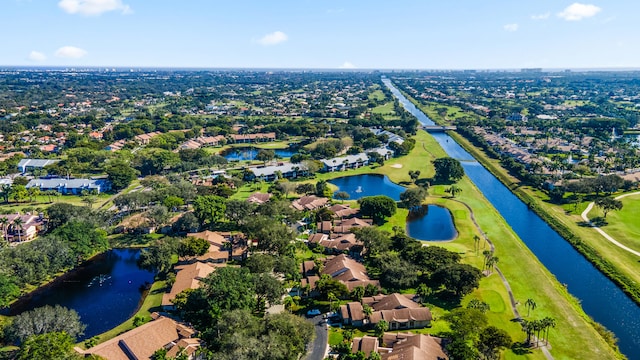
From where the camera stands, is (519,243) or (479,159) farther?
(479,159)

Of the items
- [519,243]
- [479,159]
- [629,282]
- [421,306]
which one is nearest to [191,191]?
[421,306]

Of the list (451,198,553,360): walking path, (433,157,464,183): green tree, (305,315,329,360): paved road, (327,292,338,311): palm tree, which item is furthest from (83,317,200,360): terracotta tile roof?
(433,157,464,183): green tree

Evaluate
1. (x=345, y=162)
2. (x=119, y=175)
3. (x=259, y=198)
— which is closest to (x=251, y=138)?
(x=345, y=162)

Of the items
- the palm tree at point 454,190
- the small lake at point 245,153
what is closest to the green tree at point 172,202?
the small lake at point 245,153

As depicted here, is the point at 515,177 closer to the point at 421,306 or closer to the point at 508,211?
the point at 508,211

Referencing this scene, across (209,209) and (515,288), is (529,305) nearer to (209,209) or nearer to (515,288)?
(515,288)

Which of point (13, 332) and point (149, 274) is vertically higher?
point (13, 332)

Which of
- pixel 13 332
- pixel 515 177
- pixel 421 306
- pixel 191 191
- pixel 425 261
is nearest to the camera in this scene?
pixel 13 332

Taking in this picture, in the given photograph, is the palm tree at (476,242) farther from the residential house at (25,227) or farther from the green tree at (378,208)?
the residential house at (25,227)
